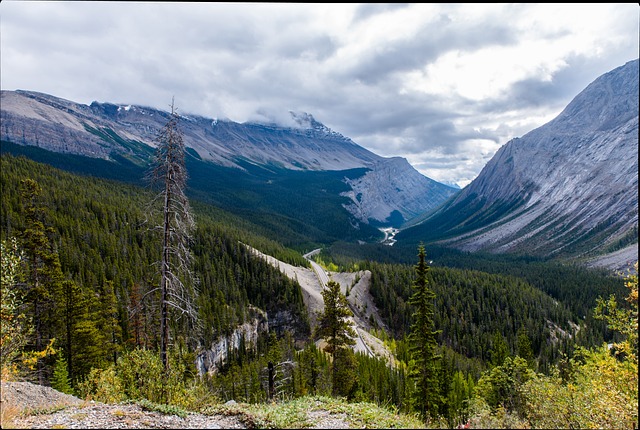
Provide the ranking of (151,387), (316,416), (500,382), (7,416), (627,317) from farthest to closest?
1. (500,382)
2. (151,387)
3. (627,317)
4. (316,416)
5. (7,416)


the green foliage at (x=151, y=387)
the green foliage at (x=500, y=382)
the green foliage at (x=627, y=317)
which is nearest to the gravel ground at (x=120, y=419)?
the green foliage at (x=151, y=387)

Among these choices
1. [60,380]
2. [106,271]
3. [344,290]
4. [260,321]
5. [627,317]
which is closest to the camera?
[627,317]

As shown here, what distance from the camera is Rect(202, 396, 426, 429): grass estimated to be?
12281 mm

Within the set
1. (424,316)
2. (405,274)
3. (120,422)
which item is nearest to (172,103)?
(120,422)

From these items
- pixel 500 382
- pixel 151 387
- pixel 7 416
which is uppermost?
pixel 7 416

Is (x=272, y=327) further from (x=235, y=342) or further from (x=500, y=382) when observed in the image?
(x=500, y=382)

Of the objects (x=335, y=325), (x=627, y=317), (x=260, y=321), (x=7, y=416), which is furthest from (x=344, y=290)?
(x=7, y=416)

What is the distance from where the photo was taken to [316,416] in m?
13.8

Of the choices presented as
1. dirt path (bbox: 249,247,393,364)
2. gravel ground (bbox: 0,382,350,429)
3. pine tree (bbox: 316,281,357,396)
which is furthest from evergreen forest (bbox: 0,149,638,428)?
dirt path (bbox: 249,247,393,364)

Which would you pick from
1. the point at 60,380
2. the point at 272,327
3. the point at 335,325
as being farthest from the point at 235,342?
the point at 335,325

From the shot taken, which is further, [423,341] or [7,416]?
[423,341]

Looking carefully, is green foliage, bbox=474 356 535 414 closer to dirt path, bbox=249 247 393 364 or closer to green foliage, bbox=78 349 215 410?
green foliage, bbox=78 349 215 410

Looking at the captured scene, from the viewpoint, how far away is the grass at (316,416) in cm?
1228

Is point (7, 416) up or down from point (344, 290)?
up
